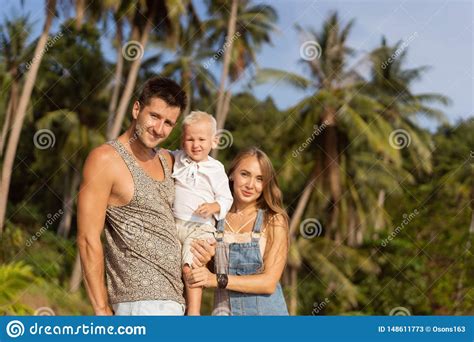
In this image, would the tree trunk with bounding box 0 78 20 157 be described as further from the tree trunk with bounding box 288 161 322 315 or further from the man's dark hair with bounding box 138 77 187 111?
the man's dark hair with bounding box 138 77 187 111

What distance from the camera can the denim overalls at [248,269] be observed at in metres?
3.90

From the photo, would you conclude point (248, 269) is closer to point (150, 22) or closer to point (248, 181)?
point (248, 181)

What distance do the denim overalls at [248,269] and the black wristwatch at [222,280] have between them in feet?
0.12

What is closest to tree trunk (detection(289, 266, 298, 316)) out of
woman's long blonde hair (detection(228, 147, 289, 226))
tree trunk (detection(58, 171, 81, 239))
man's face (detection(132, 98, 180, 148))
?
tree trunk (detection(58, 171, 81, 239))

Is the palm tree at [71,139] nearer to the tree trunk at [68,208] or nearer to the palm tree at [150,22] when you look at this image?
the tree trunk at [68,208]

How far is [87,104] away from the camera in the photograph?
2475 cm

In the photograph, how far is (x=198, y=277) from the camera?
378cm

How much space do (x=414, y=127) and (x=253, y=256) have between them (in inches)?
1004

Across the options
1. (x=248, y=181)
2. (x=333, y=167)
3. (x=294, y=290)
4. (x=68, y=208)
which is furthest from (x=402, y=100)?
(x=248, y=181)

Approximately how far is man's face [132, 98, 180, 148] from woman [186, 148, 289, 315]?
447 millimetres

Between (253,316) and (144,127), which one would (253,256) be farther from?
(144,127)

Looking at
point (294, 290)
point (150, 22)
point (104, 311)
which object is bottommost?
point (294, 290)

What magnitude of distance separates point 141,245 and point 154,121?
0.54 meters

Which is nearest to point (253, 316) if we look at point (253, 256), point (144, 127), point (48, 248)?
point (253, 256)
